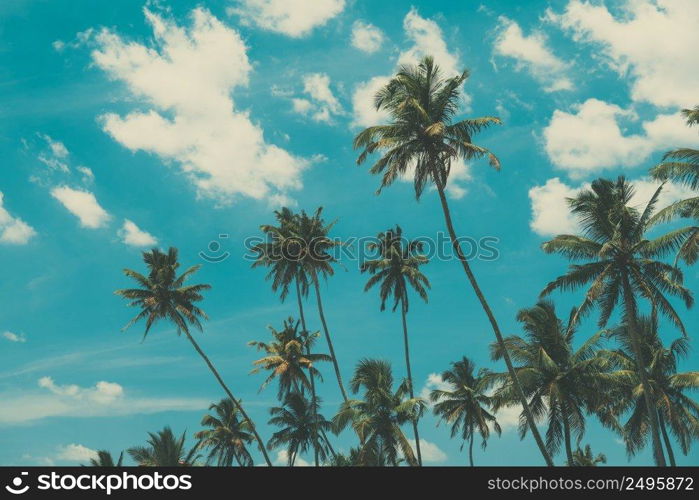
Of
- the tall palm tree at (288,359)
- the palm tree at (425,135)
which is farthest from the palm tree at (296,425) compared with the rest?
the palm tree at (425,135)

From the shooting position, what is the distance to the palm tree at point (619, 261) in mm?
29172

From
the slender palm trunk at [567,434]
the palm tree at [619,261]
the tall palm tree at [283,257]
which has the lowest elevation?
the slender palm trunk at [567,434]

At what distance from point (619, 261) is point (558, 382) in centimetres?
963

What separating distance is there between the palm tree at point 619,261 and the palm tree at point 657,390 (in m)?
6.77

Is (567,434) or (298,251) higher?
(298,251)

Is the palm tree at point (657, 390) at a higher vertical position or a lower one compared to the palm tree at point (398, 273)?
lower

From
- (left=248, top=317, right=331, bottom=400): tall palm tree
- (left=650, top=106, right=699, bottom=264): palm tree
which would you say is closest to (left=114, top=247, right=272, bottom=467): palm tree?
(left=248, top=317, right=331, bottom=400): tall palm tree

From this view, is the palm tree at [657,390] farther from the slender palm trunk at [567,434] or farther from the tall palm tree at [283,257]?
the tall palm tree at [283,257]

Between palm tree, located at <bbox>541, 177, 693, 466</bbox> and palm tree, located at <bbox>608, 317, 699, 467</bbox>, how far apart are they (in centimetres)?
677

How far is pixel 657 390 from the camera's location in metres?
38.4

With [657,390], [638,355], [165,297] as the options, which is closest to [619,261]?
[638,355]

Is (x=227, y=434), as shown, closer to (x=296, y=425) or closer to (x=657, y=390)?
(x=296, y=425)
